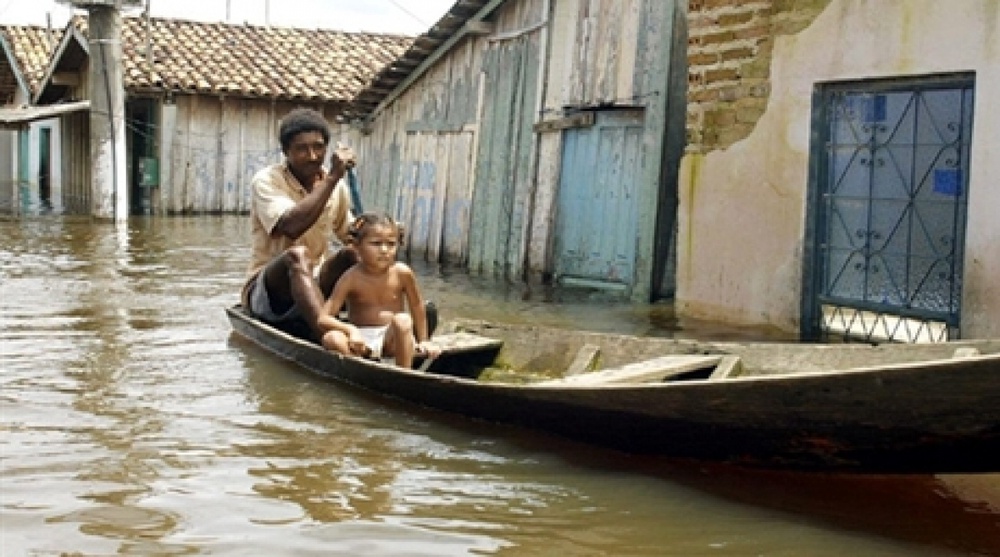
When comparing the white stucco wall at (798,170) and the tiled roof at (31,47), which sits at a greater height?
the tiled roof at (31,47)

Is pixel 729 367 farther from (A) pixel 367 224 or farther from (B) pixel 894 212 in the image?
(B) pixel 894 212

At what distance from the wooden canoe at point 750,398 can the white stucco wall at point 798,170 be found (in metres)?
1.95

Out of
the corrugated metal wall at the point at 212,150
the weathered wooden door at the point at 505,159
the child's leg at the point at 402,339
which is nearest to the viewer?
the child's leg at the point at 402,339

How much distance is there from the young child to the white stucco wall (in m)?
2.58

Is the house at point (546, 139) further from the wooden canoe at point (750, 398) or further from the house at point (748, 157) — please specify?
the wooden canoe at point (750, 398)

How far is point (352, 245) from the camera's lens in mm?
6375

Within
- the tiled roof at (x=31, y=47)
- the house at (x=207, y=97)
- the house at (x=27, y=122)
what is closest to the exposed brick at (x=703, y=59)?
the house at (x=207, y=97)

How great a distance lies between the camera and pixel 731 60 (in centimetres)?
805

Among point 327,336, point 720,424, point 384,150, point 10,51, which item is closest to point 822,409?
point 720,424

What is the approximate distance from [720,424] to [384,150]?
1090 cm

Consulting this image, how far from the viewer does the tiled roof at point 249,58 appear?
67.3ft

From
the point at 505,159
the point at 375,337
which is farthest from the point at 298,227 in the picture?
the point at 505,159

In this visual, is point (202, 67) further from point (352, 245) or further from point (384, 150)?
point (352, 245)

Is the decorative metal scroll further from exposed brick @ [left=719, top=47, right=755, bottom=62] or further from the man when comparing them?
the man
